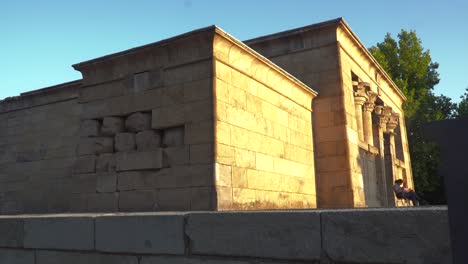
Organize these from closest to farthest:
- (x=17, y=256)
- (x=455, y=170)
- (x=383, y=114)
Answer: (x=455, y=170), (x=17, y=256), (x=383, y=114)

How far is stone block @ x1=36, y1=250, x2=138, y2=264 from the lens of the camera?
4.28 metres

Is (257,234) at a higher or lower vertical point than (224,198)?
lower

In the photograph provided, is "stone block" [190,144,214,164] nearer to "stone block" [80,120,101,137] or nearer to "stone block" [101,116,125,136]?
"stone block" [101,116,125,136]

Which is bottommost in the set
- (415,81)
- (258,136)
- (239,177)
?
(239,177)

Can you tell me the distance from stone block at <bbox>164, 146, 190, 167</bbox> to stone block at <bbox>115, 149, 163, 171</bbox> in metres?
0.09

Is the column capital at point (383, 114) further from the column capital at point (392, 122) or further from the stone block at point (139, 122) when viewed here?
the stone block at point (139, 122)

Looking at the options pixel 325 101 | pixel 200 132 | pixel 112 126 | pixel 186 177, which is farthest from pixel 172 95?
Result: pixel 325 101

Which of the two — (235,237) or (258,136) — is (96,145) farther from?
(235,237)

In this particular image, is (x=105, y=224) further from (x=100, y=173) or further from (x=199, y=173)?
(x=100, y=173)

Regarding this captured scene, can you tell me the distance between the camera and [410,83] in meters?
29.8

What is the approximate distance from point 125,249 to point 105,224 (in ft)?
1.24

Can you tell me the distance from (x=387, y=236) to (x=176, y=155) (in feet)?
12.7

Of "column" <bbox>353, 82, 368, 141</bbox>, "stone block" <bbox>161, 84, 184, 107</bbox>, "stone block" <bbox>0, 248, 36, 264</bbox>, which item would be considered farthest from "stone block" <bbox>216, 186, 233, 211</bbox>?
"column" <bbox>353, 82, 368, 141</bbox>

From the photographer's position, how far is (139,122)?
6.69 m
